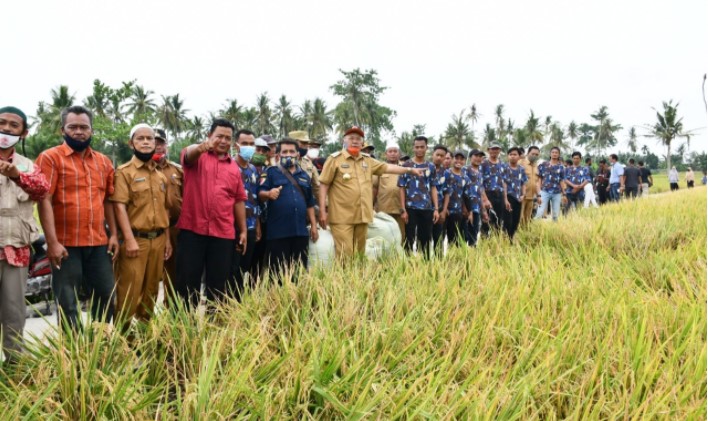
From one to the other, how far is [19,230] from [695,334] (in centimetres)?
345

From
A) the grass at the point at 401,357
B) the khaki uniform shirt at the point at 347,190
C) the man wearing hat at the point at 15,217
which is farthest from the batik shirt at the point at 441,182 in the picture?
the man wearing hat at the point at 15,217

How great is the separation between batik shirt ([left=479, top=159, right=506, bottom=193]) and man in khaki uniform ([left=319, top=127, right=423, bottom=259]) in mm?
2786

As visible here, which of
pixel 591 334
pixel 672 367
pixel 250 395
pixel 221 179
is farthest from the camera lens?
pixel 221 179

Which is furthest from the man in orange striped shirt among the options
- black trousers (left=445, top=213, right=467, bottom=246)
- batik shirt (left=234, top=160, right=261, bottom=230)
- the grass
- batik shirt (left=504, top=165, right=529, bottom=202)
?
batik shirt (left=504, top=165, right=529, bottom=202)

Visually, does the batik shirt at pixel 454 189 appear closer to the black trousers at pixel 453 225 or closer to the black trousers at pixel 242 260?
the black trousers at pixel 453 225

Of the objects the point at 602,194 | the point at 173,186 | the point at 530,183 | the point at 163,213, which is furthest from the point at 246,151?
the point at 602,194

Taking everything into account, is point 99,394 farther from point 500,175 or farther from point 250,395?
point 500,175

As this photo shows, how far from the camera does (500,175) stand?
756cm

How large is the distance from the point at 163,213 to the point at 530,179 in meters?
6.76

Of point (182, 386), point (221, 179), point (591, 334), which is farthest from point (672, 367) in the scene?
point (221, 179)

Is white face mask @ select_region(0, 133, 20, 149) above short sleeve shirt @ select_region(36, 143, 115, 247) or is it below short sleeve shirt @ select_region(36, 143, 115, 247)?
above

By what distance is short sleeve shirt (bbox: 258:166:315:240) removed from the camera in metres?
4.52

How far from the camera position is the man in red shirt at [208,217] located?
370 centimetres

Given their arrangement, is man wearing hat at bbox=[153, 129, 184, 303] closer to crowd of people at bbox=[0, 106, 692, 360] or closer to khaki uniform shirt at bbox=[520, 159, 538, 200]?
crowd of people at bbox=[0, 106, 692, 360]
